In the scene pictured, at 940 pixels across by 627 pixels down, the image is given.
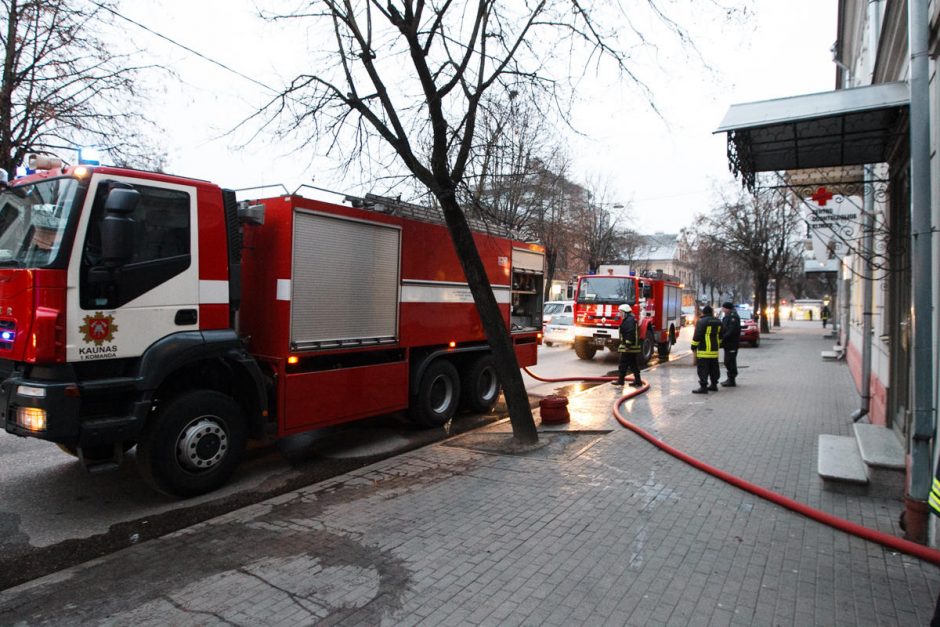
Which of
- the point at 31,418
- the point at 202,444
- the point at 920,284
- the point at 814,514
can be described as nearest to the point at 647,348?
the point at 814,514

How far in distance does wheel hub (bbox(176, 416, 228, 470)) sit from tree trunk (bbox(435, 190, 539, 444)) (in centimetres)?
329

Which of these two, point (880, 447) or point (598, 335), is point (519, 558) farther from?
point (598, 335)

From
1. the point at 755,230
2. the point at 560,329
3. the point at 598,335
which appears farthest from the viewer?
the point at 755,230

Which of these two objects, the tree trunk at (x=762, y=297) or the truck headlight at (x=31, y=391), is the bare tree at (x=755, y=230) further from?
the truck headlight at (x=31, y=391)

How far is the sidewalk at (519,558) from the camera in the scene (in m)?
3.24

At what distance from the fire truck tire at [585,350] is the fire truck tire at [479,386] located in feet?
26.4

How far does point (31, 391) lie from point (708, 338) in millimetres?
10618

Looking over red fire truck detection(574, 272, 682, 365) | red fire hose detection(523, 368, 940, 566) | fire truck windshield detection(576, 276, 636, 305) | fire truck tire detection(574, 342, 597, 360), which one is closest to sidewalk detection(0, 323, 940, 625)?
red fire hose detection(523, 368, 940, 566)

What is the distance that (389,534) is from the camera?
4.32 meters

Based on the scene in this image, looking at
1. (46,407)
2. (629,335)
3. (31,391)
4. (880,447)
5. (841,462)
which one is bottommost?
(841,462)

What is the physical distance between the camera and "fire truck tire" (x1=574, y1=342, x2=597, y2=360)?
16.9 metres

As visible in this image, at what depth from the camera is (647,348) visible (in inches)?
670

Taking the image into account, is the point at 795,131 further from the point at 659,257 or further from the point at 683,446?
the point at 659,257

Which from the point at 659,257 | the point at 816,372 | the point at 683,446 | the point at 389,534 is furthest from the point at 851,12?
the point at 659,257
